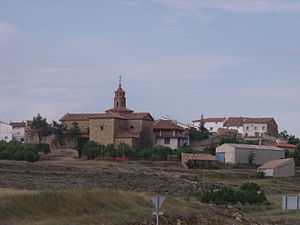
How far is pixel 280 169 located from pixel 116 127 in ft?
71.0

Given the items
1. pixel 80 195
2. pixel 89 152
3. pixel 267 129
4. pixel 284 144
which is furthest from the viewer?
pixel 267 129

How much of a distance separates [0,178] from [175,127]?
47.0m

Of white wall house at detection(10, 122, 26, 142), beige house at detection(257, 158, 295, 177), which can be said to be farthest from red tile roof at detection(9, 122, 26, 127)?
beige house at detection(257, 158, 295, 177)

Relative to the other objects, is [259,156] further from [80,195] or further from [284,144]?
[80,195]

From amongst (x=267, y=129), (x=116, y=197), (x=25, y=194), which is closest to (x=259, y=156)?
(x=267, y=129)

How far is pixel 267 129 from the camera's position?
108m

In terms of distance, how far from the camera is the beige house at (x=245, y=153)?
77625 mm

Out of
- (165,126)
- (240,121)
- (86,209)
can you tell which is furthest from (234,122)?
(86,209)

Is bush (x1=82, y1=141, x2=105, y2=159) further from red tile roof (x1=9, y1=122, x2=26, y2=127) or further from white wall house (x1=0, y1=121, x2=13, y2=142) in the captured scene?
red tile roof (x1=9, y1=122, x2=26, y2=127)

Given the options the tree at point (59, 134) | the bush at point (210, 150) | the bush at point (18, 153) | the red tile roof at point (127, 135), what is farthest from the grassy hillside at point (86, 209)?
the tree at point (59, 134)

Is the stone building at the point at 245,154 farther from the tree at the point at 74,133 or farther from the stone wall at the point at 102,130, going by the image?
the tree at the point at 74,133

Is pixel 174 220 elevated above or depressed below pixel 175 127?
below

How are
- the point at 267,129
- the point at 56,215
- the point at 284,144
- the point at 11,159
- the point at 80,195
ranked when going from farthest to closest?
the point at 267,129 → the point at 284,144 → the point at 11,159 → the point at 80,195 → the point at 56,215

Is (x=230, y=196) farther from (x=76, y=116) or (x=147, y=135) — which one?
(x=76, y=116)
